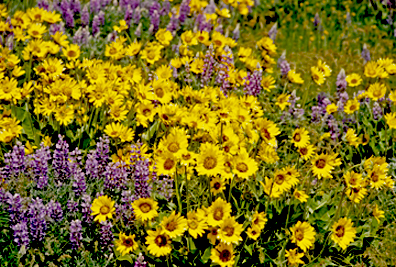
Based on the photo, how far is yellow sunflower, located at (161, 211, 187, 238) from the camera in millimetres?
2344

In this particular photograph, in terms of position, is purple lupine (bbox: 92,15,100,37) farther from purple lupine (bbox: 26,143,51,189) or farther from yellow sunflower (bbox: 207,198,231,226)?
yellow sunflower (bbox: 207,198,231,226)

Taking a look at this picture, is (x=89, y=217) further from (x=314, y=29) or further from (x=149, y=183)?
(x=314, y=29)

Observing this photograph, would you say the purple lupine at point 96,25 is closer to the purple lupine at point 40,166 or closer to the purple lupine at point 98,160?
the purple lupine at point 98,160

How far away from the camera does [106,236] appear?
9.05 ft

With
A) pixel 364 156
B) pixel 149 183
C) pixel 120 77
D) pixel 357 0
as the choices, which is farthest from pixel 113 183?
pixel 357 0

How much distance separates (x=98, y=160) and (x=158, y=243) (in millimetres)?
1056

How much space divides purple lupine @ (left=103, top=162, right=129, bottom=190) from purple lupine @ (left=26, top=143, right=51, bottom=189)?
0.42 meters

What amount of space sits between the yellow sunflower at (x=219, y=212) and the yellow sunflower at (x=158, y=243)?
29 centimetres

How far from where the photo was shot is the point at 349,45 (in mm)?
6645

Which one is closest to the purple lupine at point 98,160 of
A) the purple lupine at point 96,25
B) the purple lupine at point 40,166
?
the purple lupine at point 40,166

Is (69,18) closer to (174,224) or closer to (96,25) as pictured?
(96,25)

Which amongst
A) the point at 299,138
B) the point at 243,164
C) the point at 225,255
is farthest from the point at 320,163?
the point at 225,255

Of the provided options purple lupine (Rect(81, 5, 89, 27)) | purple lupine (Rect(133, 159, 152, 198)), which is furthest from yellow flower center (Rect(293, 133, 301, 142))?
purple lupine (Rect(81, 5, 89, 27))

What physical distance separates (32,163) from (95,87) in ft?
2.39
